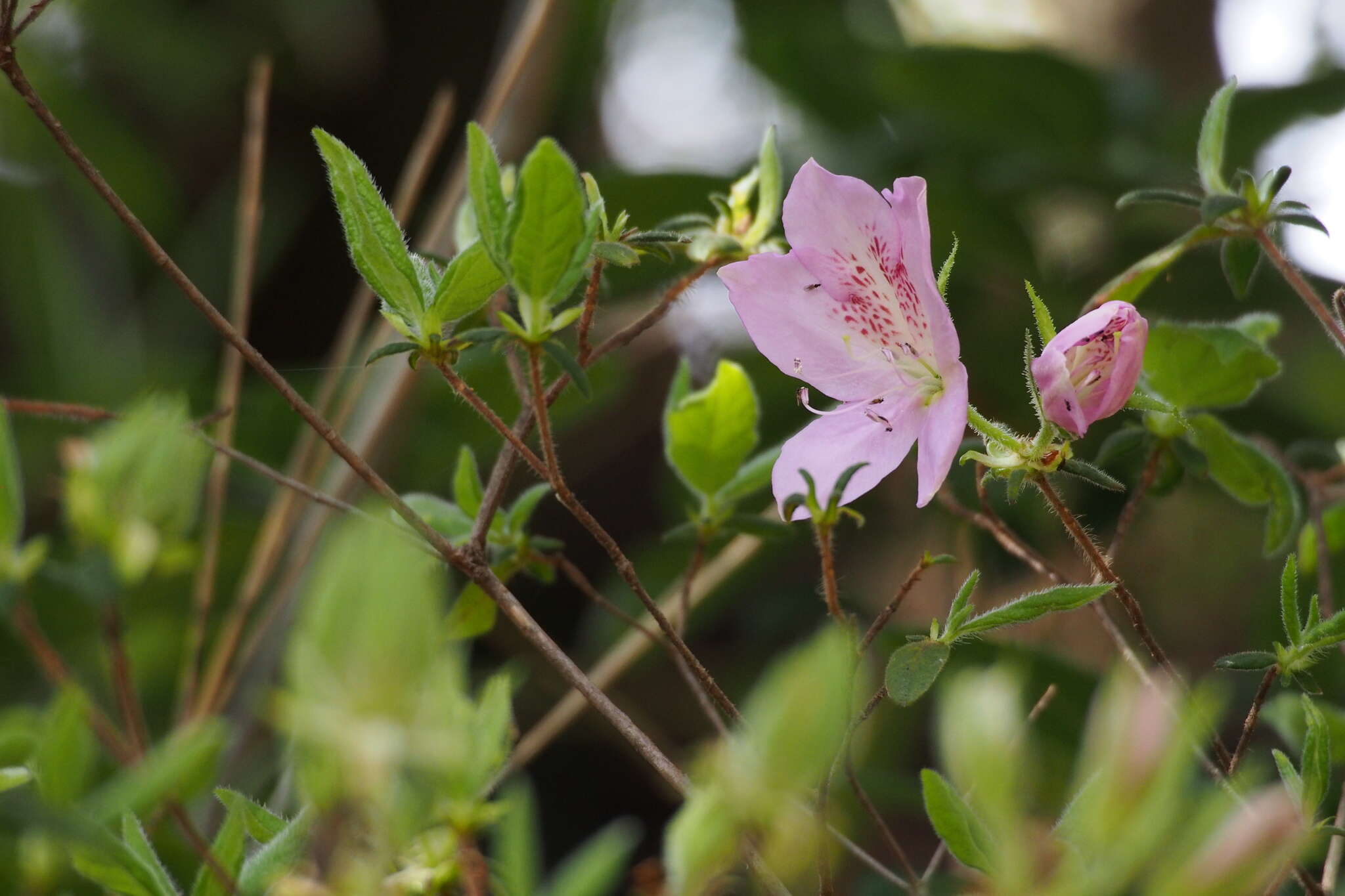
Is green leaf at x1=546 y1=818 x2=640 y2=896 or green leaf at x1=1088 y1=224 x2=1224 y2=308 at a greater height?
green leaf at x1=546 y1=818 x2=640 y2=896

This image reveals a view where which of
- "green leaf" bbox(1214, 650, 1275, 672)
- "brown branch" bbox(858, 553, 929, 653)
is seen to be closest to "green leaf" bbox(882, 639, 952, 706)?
"brown branch" bbox(858, 553, 929, 653)

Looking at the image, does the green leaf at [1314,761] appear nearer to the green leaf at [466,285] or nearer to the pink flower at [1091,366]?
the pink flower at [1091,366]

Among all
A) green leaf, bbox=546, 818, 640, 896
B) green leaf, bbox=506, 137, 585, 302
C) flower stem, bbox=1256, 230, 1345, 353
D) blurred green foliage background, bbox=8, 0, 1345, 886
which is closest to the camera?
green leaf, bbox=546, 818, 640, 896

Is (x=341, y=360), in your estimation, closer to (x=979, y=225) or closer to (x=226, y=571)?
(x=226, y=571)

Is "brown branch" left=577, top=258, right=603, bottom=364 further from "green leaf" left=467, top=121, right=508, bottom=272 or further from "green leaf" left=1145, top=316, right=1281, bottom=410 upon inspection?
"green leaf" left=1145, top=316, right=1281, bottom=410

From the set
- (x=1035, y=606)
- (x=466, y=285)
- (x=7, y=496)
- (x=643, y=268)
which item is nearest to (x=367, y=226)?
(x=466, y=285)

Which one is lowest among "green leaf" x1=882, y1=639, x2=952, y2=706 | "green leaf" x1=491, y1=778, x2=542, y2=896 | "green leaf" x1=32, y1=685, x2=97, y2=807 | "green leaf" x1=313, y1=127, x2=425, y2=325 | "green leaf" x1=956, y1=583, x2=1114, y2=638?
"green leaf" x1=882, y1=639, x2=952, y2=706

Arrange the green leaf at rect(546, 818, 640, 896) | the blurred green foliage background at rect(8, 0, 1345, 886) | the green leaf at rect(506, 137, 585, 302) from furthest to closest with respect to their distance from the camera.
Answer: the blurred green foliage background at rect(8, 0, 1345, 886) < the green leaf at rect(506, 137, 585, 302) < the green leaf at rect(546, 818, 640, 896)

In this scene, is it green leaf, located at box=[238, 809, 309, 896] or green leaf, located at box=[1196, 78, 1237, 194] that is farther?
green leaf, located at box=[1196, 78, 1237, 194]
